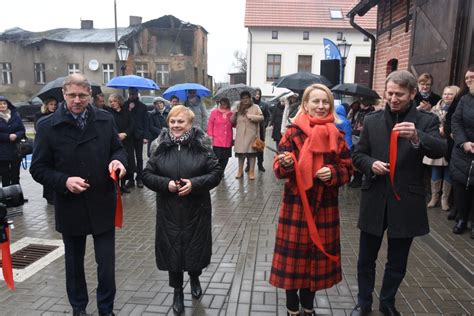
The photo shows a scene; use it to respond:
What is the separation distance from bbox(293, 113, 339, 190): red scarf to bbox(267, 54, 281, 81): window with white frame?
105 ft

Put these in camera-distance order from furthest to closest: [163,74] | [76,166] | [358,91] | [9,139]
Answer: [163,74] → [358,91] → [9,139] → [76,166]

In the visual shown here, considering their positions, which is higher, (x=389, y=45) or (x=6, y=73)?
(x=389, y=45)

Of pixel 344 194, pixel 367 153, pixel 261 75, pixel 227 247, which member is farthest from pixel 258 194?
pixel 261 75

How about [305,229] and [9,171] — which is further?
[9,171]

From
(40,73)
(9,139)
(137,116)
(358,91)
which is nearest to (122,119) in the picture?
(137,116)

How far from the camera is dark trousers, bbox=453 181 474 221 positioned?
5.04m

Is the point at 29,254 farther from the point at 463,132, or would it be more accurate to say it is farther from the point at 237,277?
the point at 463,132

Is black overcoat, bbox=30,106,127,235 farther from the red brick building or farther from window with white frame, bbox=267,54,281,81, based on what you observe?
window with white frame, bbox=267,54,281,81

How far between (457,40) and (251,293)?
15.0 ft

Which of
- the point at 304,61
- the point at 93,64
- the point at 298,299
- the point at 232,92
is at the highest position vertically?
the point at 304,61

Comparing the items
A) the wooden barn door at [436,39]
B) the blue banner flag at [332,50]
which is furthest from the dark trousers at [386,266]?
the blue banner flag at [332,50]

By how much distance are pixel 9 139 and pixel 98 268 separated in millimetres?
4042

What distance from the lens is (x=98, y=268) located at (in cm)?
320

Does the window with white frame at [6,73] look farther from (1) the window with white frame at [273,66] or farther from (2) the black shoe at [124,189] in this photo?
(2) the black shoe at [124,189]
